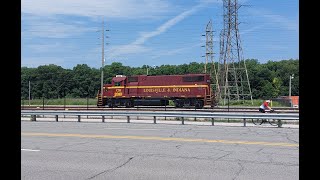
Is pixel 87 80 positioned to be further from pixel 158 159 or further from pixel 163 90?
pixel 158 159

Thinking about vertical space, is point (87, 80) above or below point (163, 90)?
above

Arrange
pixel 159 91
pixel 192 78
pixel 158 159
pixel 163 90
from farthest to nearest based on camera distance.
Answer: pixel 159 91 → pixel 163 90 → pixel 192 78 → pixel 158 159

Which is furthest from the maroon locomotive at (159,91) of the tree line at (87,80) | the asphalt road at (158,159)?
the tree line at (87,80)

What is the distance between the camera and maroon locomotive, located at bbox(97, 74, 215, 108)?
3991cm

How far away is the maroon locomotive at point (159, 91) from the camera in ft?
131

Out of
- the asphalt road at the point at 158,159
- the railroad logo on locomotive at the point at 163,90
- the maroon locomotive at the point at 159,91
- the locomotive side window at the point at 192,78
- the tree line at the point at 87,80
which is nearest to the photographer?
the asphalt road at the point at 158,159

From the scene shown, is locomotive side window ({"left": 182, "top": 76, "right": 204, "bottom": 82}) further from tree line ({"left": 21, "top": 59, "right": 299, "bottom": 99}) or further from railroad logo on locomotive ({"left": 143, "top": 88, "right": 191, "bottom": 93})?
tree line ({"left": 21, "top": 59, "right": 299, "bottom": 99})

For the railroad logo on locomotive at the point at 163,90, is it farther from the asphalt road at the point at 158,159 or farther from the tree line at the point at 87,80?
the tree line at the point at 87,80

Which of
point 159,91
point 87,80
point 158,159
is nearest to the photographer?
point 158,159

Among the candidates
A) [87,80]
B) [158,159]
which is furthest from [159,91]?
[87,80]

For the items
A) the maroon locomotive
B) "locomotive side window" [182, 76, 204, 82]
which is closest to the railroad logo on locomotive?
the maroon locomotive

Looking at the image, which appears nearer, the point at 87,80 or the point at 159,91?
the point at 159,91

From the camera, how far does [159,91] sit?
41.6 metres

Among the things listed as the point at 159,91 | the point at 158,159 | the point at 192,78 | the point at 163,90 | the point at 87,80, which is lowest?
the point at 158,159
